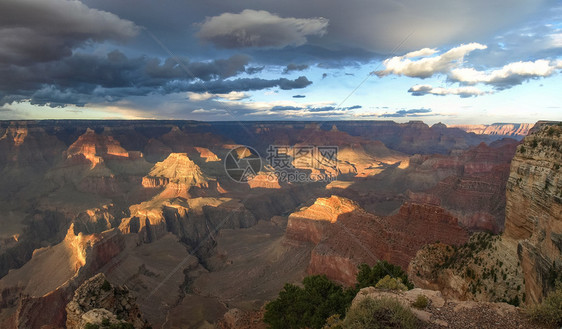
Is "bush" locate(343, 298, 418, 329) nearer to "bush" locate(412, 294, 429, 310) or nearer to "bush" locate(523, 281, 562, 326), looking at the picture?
"bush" locate(412, 294, 429, 310)

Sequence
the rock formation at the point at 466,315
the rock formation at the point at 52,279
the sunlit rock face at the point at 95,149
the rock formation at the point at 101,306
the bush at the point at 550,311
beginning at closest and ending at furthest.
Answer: the bush at the point at 550,311, the rock formation at the point at 466,315, the rock formation at the point at 101,306, the rock formation at the point at 52,279, the sunlit rock face at the point at 95,149

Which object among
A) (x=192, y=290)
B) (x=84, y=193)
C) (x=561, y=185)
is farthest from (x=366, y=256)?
(x=84, y=193)

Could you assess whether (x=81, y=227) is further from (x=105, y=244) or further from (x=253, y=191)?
(x=253, y=191)

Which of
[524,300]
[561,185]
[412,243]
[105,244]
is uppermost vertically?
[561,185]

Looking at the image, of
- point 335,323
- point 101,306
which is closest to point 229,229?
point 101,306

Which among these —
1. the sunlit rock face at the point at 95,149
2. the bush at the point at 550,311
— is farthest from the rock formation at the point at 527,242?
the sunlit rock face at the point at 95,149

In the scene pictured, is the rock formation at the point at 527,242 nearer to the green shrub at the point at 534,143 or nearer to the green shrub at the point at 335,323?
the green shrub at the point at 534,143

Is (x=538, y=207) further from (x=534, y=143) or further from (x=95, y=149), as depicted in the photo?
(x=95, y=149)

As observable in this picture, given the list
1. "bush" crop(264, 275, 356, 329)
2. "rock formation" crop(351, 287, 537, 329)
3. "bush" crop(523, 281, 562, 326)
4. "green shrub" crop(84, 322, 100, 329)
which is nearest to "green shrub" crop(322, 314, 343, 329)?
"rock formation" crop(351, 287, 537, 329)
